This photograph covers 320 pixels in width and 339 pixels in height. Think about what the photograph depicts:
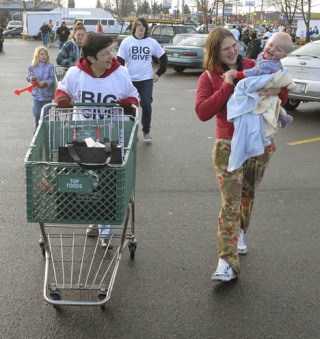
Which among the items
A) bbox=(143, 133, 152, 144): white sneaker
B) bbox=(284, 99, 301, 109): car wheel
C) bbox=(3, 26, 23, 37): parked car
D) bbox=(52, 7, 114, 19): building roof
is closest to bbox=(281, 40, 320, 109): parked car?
bbox=(284, 99, 301, 109): car wheel

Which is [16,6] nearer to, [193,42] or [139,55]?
[193,42]

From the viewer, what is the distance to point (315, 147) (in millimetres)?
8789

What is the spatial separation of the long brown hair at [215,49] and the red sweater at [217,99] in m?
0.05

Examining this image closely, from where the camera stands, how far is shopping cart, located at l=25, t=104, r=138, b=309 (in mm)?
3449

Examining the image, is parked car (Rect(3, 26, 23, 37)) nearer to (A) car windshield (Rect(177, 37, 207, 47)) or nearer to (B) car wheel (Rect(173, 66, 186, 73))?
Result: (A) car windshield (Rect(177, 37, 207, 47))

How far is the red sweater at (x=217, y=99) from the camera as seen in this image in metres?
3.82

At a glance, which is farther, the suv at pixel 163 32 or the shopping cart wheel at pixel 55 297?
the suv at pixel 163 32

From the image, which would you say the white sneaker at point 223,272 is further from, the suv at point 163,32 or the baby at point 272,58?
the suv at point 163,32

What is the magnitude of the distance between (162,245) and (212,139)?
15.0 ft

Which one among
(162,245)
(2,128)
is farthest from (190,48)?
(162,245)

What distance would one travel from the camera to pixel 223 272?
4.08 m

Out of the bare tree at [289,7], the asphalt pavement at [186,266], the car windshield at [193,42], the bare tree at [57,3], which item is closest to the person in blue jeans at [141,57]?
the asphalt pavement at [186,266]

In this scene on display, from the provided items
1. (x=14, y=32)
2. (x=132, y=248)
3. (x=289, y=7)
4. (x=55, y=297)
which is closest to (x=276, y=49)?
(x=132, y=248)

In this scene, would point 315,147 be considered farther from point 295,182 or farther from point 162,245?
point 162,245
